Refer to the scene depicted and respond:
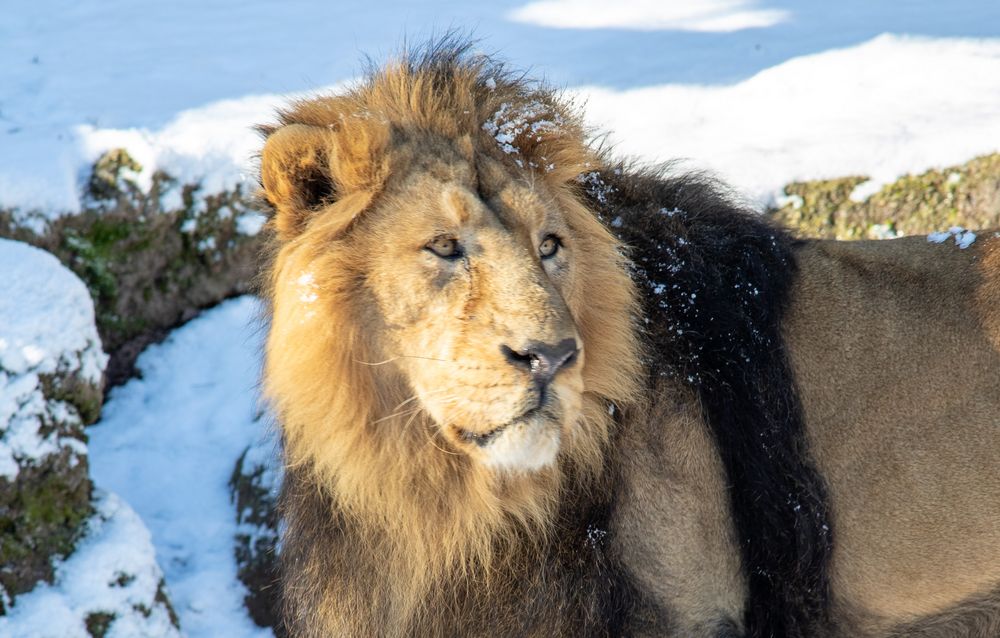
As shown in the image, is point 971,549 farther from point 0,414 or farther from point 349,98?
point 0,414

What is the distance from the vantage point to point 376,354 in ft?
9.26

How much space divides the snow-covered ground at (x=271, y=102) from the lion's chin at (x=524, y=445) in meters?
1.89

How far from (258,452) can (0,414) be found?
1.50m

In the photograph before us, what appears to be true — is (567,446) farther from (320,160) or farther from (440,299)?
(320,160)

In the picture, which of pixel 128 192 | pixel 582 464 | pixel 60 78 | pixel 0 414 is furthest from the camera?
pixel 60 78

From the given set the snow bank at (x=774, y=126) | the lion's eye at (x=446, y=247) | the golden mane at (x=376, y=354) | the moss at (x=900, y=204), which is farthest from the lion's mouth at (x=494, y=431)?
the moss at (x=900, y=204)

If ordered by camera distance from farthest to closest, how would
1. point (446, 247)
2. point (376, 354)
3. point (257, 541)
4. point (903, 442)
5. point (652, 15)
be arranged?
point (652, 15) < point (257, 541) < point (903, 442) < point (376, 354) < point (446, 247)

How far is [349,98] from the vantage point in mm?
3018

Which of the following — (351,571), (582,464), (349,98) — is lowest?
(351,571)

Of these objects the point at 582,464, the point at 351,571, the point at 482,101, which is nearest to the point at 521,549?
the point at 582,464

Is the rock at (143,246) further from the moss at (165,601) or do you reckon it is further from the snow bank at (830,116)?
the snow bank at (830,116)

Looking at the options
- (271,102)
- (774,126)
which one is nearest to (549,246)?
(271,102)

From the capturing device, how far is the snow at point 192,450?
16.7ft

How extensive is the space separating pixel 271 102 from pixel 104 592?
4.00m
